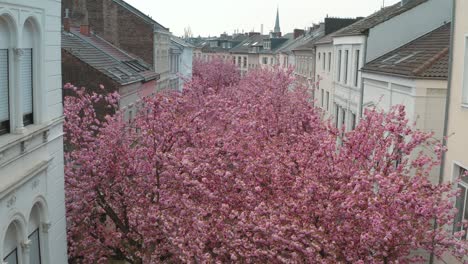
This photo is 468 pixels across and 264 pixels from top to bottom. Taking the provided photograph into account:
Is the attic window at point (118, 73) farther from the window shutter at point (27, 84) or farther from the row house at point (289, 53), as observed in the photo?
the row house at point (289, 53)

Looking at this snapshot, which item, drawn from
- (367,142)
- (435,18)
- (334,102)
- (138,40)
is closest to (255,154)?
(367,142)

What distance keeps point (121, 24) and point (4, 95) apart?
26407mm

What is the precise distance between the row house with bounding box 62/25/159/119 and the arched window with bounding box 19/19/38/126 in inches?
459

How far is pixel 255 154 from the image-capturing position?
12875 mm

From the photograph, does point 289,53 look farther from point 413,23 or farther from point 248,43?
point 413,23

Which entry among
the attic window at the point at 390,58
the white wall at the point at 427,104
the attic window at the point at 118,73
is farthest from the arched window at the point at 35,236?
the attic window at the point at 118,73

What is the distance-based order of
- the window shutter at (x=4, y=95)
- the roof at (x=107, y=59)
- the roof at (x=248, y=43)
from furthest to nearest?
the roof at (x=248, y=43) → the roof at (x=107, y=59) → the window shutter at (x=4, y=95)

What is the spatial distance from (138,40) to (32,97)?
25567 millimetres

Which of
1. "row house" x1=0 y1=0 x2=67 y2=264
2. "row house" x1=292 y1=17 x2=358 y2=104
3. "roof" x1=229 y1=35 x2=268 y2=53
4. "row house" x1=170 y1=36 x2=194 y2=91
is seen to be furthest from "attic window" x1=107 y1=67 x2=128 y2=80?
"roof" x1=229 y1=35 x2=268 y2=53

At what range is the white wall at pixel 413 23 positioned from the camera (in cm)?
2133

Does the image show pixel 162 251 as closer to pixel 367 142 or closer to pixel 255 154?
pixel 255 154

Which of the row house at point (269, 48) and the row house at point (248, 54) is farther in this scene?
the row house at point (248, 54)

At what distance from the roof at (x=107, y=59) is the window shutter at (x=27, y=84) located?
46.7 feet

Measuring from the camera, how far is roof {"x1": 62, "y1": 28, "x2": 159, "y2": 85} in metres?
24.9
